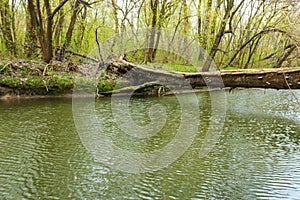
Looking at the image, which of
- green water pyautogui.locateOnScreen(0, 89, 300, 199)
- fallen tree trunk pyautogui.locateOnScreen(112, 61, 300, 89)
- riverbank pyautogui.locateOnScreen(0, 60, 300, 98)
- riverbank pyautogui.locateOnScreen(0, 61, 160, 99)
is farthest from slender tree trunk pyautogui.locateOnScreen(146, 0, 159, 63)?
green water pyautogui.locateOnScreen(0, 89, 300, 199)

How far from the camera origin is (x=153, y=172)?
370 centimetres

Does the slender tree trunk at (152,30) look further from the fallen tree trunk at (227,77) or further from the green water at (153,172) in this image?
the green water at (153,172)

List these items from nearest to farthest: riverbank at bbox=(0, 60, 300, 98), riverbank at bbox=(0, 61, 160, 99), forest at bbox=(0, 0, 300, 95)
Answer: riverbank at bbox=(0, 60, 300, 98) → riverbank at bbox=(0, 61, 160, 99) → forest at bbox=(0, 0, 300, 95)

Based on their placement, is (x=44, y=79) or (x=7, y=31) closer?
(x=44, y=79)

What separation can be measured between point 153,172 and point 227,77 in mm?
5879

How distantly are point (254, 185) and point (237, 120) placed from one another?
3787mm

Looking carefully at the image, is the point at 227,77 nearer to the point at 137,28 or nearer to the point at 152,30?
the point at 152,30

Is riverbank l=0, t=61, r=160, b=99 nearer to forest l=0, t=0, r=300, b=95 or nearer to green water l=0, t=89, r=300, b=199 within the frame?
forest l=0, t=0, r=300, b=95

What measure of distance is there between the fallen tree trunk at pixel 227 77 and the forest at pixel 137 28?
251 cm

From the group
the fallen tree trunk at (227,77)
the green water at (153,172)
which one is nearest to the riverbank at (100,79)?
the fallen tree trunk at (227,77)

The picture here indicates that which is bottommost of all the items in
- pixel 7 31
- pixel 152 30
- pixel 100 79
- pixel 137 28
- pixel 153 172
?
pixel 153 172

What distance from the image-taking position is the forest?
1245 cm

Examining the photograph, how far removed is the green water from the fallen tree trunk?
3.98ft

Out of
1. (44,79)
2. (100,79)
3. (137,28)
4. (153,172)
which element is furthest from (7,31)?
(153,172)
